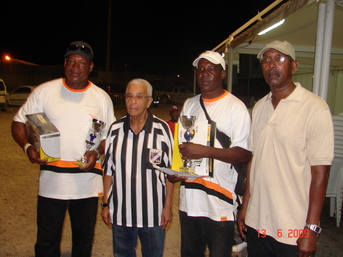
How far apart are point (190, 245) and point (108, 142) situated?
114cm

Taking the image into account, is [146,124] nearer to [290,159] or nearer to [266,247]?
[290,159]

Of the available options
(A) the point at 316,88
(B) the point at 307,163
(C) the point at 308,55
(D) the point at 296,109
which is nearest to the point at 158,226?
(B) the point at 307,163

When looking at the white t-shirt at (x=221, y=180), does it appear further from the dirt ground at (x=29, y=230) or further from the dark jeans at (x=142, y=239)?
the dirt ground at (x=29, y=230)

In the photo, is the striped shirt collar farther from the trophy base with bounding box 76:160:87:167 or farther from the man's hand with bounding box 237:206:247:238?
the man's hand with bounding box 237:206:247:238

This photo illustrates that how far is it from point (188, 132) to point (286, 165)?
744 mm

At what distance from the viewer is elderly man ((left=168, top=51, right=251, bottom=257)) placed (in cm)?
224

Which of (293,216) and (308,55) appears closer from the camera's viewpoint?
(293,216)

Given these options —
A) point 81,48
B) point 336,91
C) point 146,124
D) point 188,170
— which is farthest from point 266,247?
point 336,91

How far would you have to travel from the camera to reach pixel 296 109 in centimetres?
202

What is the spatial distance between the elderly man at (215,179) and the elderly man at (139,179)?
0.19 meters

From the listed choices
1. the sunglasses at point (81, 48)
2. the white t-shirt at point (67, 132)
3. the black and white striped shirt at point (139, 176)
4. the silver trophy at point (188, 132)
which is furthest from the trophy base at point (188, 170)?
the sunglasses at point (81, 48)

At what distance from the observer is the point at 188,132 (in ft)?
7.37

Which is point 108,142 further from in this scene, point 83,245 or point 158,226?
point 83,245

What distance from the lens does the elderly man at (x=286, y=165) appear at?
74.9 inches
